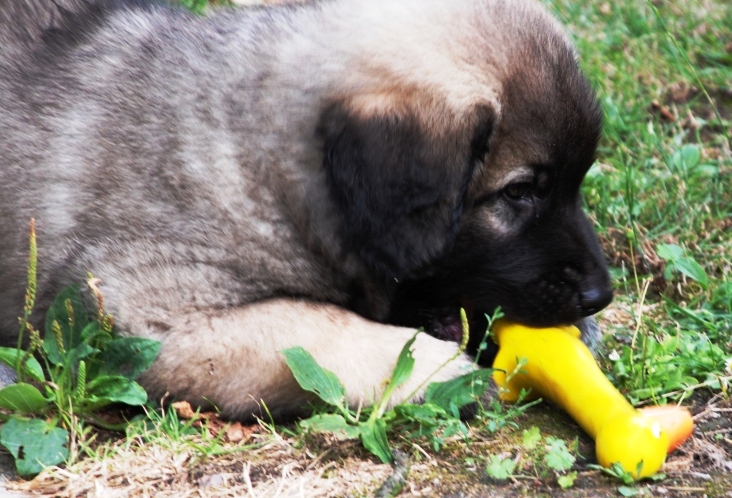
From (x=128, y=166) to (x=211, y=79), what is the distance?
1.22 feet

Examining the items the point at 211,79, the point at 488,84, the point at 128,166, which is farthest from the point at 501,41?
the point at 128,166

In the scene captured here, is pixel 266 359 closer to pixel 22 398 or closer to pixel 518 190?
pixel 22 398

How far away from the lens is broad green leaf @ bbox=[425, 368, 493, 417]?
2.56 metres

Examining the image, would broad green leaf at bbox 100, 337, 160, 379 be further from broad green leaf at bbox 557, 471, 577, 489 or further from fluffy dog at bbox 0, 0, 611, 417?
broad green leaf at bbox 557, 471, 577, 489

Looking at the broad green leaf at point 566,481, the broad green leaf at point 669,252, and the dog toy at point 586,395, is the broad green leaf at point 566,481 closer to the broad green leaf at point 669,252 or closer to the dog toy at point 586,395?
the dog toy at point 586,395

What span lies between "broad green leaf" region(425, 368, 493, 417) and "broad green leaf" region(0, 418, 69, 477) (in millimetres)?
972

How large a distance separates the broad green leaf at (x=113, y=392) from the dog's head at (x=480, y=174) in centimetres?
72

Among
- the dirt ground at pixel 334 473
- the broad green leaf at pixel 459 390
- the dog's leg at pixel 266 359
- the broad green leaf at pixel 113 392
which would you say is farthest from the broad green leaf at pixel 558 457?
the broad green leaf at pixel 113 392

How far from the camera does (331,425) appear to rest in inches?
95.0

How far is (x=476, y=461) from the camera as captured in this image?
2.44 metres

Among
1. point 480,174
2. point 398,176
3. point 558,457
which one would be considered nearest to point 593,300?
point 480,174

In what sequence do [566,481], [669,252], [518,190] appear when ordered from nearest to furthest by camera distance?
[566,481] < [518,190] < [669,252]

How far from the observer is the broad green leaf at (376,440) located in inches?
94.2

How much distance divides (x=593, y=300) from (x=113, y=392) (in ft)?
4.68
